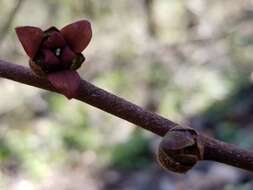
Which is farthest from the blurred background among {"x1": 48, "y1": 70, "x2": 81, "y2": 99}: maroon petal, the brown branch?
{"x1": 48, "y1": 70, "x2": 81, "y2": 99}: maroon petal

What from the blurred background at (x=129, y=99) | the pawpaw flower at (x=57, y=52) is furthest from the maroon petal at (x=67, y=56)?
the blurred background at (x=129, y=99)

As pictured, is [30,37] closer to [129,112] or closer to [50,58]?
[50,58]

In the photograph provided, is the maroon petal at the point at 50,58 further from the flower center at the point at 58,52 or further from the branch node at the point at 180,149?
the branch node at the point at 180,149

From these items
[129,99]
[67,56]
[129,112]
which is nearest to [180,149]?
[129,112]

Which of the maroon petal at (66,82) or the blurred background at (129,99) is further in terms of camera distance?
the blurred background at (129,99)

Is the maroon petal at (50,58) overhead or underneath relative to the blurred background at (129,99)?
overhead

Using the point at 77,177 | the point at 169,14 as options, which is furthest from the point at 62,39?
the point at 169,14

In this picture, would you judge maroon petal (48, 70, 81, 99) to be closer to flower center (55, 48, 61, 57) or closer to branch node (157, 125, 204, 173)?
flower center (55, 48, 61, 57)
